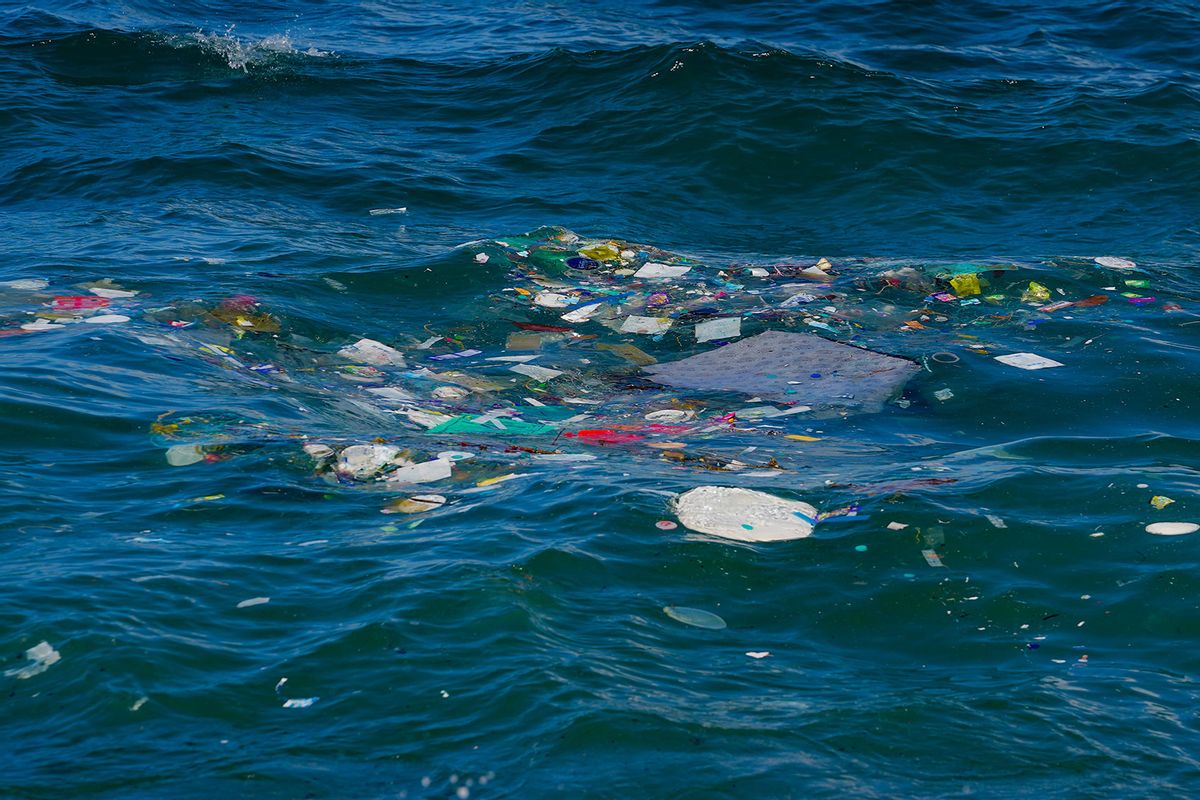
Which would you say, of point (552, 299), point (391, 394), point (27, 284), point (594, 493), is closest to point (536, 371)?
point (391, 394)

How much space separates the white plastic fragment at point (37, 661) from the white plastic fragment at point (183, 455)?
1.28 metres

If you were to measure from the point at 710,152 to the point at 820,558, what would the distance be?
722cm

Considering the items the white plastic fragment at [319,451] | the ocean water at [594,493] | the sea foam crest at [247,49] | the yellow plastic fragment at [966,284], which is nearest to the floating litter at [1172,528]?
the ocean water at [594,493]

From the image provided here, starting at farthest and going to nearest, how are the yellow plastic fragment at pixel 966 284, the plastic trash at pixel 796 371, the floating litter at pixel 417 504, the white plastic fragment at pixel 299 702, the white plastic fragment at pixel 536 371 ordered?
the yellow plastic fragment at pixel 966 284
the white plastic fragment at pixel 536 371
the plastic trash at pixel 796 371
the floating litter at pixel 417 504
the white plastic fragment at pixel 299 702

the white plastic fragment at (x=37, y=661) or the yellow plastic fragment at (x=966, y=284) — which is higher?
the white plastic fragment at (x=37, y=661)

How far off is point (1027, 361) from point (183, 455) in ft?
12.6

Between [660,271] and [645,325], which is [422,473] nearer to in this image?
[645,325]

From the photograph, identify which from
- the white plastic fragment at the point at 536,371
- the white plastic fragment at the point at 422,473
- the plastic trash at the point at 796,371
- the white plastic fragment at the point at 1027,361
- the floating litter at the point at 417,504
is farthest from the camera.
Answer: the white plastic fragment at the point at 536,371

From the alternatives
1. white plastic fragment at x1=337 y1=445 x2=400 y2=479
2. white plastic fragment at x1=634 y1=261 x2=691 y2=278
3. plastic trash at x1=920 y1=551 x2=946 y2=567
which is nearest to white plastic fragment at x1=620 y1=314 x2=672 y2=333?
white plastic fragment at x1=634 y1=261 x2=691 y2=278

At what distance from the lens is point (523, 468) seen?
443cm

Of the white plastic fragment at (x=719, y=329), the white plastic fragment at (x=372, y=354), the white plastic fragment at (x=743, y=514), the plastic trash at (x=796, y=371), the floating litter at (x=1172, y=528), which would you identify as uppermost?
the floating litter at (x=1172, y=528)

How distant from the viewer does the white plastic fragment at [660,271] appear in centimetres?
746

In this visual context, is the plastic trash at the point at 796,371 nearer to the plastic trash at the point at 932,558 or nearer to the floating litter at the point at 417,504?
the plastic trash at the point at 932,558

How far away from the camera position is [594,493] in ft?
13.2
